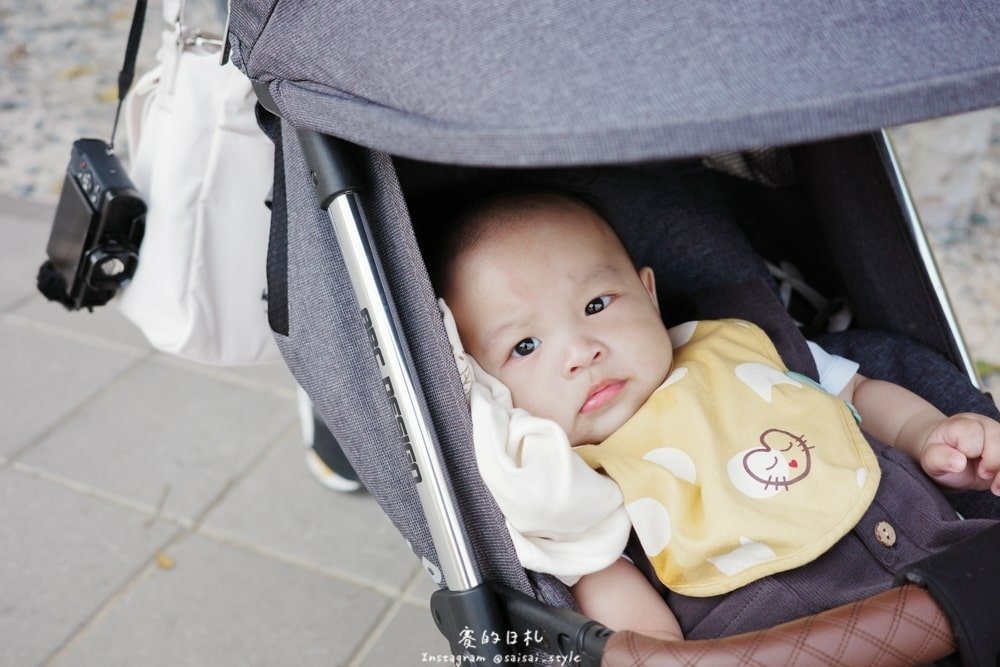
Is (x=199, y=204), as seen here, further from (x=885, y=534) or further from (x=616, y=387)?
(x=885, y=534)

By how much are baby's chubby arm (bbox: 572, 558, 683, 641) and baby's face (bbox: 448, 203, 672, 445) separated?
203 mm

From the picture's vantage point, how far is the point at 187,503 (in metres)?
2.29

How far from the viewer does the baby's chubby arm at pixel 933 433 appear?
56.2 inches

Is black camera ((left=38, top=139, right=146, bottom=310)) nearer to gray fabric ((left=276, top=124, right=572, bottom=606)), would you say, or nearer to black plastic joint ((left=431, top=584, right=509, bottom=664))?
gray fabric ((left=276, top=124, right=572, bottom=606))

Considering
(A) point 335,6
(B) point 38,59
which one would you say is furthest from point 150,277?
(B) point 38,59

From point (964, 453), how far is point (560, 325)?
60cm

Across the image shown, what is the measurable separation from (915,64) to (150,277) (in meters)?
1.29

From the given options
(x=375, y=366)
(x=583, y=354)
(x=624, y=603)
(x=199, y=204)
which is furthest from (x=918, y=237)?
(x=199, y=204)

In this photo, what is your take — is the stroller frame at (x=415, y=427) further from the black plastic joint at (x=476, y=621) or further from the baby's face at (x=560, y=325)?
the baby's face at (x=560, y=325)

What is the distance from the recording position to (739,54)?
3.00ft

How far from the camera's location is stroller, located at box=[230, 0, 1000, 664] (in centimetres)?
89

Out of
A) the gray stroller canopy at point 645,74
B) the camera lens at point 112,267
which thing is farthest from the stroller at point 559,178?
the camera lens at point 112,267

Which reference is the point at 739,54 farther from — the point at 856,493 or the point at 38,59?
the point at 38,59

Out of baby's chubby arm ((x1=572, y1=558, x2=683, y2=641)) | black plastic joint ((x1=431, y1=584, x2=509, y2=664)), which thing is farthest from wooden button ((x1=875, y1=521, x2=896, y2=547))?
black plastic joint ((x1=431, y1=584, x2=509, y2=664))
